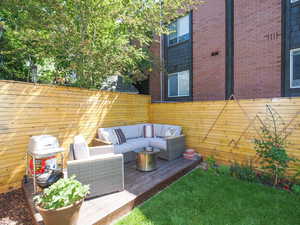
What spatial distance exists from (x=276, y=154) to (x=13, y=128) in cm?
548

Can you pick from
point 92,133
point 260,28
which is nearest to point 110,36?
point 92,133

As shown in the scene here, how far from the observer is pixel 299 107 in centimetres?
347

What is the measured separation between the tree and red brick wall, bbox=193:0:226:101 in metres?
2.03

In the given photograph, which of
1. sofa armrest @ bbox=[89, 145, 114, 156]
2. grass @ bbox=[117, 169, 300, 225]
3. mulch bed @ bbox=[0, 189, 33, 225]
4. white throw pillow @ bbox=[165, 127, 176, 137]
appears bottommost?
grass @ bbox=[117, 169, 300, 225]

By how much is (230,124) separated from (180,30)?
5633mm

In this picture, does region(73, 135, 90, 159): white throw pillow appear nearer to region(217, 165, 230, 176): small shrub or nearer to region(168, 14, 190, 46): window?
region(217, 165, 230, 176): small shrub

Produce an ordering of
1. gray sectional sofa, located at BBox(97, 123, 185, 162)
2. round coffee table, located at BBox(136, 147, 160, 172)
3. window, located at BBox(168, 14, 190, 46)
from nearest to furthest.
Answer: round coffee table, located at BBox(136, 147, 160, 172) → gray sectional sofa, located at BBox(97, 123, 185, 162) → window, located at BBox(168, 14, 190, 46)

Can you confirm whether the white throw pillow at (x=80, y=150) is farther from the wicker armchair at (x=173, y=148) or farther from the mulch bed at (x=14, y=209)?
the wicker armchair at (x=173, y=148)

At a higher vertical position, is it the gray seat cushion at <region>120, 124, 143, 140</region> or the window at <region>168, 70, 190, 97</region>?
the window at <region>168, 70, 190, 97</region>

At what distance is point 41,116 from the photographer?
12.2ft

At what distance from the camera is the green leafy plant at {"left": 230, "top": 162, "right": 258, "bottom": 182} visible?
371cm

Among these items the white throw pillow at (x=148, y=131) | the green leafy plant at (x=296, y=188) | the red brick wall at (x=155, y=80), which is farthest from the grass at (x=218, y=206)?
the red brick wall at (x=155, y=80)

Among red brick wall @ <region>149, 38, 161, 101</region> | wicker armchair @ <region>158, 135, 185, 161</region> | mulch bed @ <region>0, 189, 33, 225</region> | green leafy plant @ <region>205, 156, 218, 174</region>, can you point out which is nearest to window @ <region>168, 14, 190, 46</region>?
red brick wall @ <region>149, 38, 161, 101</region>

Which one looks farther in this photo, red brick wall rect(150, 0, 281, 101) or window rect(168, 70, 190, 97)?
window rect(168, 70, 190, 97)
